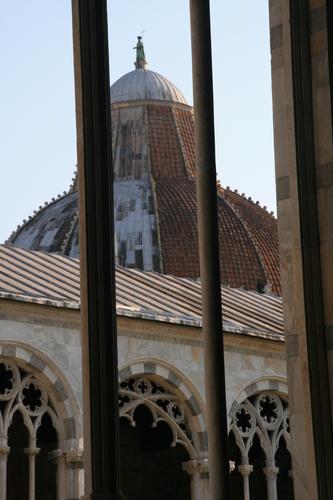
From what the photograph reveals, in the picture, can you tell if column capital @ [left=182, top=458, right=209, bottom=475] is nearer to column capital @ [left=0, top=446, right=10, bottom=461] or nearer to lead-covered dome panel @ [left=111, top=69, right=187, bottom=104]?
column capital @ [left=0, top=446, right=10, bottom=461]

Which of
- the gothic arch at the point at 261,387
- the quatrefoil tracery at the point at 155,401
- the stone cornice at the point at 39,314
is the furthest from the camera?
the gothic arch at the point at 261,387

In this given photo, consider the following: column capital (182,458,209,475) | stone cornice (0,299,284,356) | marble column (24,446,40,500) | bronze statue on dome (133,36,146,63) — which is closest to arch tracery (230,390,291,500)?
column capital (182,458,209,475)

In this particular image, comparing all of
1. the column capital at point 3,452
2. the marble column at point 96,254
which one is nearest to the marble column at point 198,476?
the column capital at point 3,452

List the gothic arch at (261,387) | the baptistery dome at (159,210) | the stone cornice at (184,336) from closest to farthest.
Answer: the stone cornice at (184,336) → the gothic arch at (261,387) → the baptistery dome at (159,210)

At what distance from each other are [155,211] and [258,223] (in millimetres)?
5295

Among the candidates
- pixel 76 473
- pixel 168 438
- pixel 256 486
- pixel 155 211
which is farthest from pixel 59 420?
pixel 155 211

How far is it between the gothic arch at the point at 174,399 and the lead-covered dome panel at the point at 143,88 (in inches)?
1553

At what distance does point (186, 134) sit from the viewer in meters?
62.0

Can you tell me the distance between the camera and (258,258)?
187ft

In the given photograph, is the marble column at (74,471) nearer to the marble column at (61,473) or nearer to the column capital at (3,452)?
the marble column at (61,473)

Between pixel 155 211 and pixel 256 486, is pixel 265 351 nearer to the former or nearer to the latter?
pixel 256 486

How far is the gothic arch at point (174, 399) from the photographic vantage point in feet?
73.5

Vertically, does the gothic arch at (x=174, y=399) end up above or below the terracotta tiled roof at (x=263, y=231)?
below

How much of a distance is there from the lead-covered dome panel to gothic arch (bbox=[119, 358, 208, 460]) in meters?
39.4
